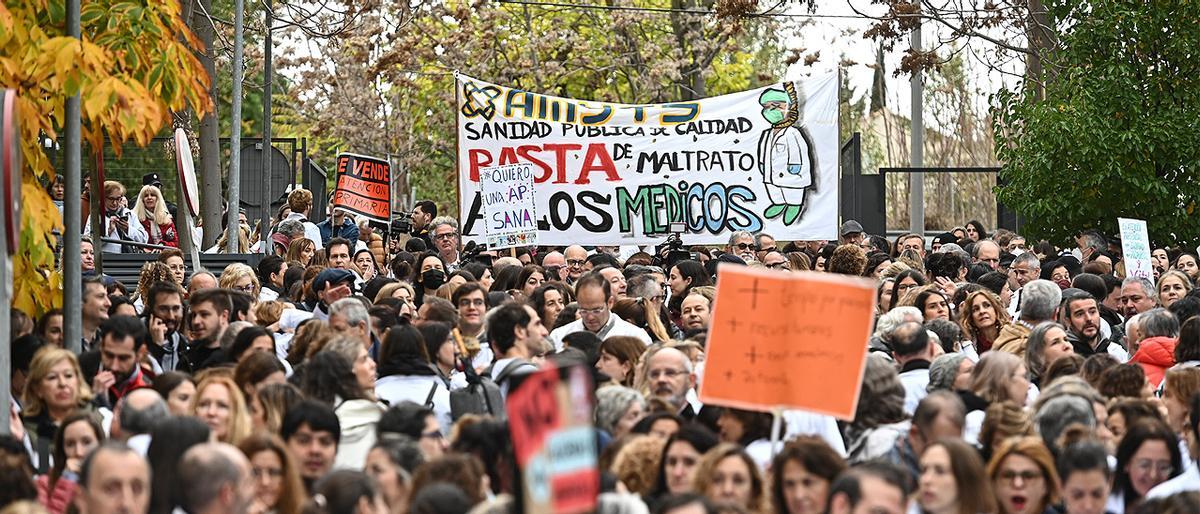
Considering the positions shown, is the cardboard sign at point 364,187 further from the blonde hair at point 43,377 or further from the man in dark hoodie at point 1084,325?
the blonde hair at point 43,377

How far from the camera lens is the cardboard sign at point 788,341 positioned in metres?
8.22

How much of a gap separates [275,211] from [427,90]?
54.4 feet

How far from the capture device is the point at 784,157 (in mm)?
22281

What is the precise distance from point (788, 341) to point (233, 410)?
2376 millimetres

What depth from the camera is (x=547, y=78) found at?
39219mm

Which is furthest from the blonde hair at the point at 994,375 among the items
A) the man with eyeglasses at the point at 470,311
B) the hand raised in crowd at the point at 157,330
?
the hand raised in crowd at the point at 157,330

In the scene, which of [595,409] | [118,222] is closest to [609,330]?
[595,409]

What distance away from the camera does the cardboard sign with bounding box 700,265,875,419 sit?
8.22 metres

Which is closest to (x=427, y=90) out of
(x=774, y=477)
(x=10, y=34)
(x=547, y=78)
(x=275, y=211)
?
(x=547, y=78)

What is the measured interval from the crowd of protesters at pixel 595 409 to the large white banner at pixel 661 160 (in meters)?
6.84

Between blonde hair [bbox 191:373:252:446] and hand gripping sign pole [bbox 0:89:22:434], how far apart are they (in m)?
0.89

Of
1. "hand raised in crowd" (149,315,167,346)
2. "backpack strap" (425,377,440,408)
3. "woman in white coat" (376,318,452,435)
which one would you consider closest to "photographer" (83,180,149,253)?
"hand raised in crowd" (149,315,167,346)

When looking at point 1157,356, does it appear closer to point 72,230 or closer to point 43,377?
point 72,230

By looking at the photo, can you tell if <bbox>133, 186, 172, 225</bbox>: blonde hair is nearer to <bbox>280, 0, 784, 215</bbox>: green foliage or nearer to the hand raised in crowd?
the hand raised in crowd
